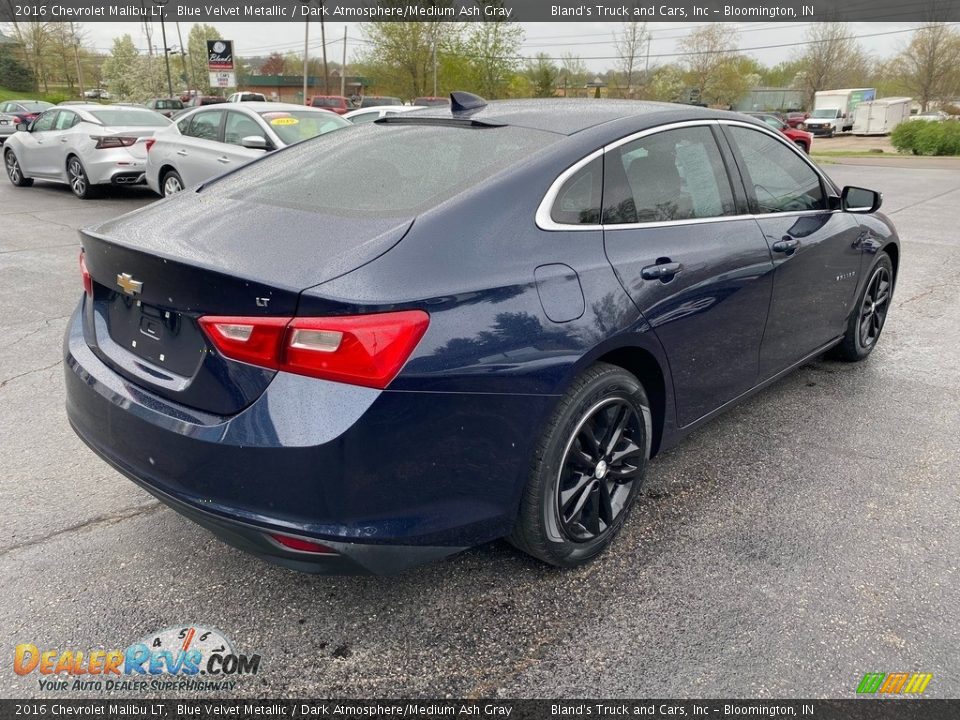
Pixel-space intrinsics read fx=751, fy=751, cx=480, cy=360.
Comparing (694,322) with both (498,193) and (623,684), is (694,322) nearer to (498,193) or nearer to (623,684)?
(498,193)

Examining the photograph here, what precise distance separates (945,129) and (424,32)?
116ft

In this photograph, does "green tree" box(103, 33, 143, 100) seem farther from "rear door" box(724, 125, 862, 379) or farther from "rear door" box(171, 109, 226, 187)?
"rear door" box(724, 125, 862, 379)

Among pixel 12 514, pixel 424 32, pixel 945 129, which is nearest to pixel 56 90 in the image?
pixel 424 32

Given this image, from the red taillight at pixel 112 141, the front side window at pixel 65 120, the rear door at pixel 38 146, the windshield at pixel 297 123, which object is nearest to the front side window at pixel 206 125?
the windshield at pixel 297 123

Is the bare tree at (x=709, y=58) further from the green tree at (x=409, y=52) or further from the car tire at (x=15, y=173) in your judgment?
the car tire at (x=15, y=173)

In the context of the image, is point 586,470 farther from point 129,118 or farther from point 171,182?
point 129,118

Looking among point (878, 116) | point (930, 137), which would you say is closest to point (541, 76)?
point (878, 116)

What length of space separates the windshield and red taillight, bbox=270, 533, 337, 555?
8.16 meters

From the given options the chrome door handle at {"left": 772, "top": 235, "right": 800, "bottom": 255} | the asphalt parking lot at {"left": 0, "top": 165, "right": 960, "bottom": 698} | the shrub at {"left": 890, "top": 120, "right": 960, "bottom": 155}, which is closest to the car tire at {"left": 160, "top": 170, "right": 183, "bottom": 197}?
the asphalt parking lot at {"left": 0, "top": 165, "right": 960, "bottom": 698}

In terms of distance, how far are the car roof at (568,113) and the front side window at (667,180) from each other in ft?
0.31

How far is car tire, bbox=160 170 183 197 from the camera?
10.6m

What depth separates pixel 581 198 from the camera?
262cm

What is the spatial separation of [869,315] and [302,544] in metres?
4.15

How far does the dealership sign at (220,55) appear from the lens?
38.6 meters
